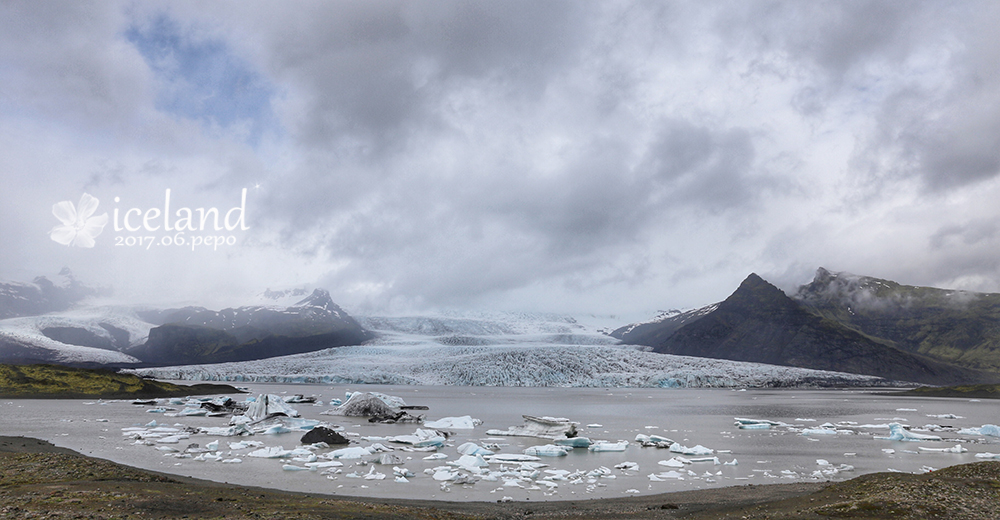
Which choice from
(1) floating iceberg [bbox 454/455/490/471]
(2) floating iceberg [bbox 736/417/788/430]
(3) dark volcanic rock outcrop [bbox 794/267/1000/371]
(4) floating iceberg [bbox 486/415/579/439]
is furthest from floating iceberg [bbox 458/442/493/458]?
(3) dark volcanic rock outcrop [bbox 794/267/1000/371]

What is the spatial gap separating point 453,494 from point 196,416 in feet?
76.0

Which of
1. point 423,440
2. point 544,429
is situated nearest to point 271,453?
point 423,440

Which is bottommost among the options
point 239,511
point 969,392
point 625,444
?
point 969,392

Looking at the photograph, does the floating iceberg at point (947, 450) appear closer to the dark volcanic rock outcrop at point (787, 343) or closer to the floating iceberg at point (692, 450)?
the floating iceberg at point (692, 450)

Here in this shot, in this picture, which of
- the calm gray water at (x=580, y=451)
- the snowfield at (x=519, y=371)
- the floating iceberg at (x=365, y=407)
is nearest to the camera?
the calm gray water at (x=580, y=451)

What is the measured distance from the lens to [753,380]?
69.7m

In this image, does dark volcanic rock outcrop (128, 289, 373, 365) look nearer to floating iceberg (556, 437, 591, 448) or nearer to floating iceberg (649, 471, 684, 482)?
floating iceberg (556, 437, 591, 448)

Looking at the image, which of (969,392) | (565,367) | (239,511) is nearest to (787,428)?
(239,511)

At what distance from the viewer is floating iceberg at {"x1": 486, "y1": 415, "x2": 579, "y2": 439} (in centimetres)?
2077

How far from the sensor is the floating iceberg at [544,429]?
68.1 feet

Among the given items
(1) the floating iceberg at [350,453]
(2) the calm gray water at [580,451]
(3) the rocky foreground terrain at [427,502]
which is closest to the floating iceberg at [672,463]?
(2) the calm gray water at [580,451]

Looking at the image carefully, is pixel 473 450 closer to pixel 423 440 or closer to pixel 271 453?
pixel 423 440

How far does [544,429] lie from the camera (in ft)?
71.9

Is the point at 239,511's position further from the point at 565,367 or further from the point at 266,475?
the point at 565,367
